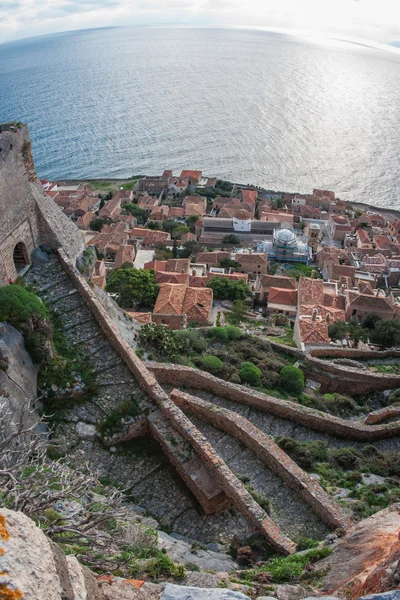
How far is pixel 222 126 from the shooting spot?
111 m

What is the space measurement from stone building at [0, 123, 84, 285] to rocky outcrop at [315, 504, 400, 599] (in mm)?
11652

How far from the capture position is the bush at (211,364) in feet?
58.5

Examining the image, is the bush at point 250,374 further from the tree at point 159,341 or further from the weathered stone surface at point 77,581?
the weathered stone surface at point 77,581

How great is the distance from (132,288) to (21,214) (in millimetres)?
19804

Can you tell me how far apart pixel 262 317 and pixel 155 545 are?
28139 mm

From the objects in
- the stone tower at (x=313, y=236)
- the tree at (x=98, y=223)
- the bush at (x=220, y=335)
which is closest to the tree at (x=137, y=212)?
the tree at (x=98, y=223)

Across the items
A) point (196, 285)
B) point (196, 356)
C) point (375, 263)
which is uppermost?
point (196, 356)

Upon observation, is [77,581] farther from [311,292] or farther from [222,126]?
[222,126]

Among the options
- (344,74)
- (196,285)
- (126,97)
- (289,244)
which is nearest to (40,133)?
(126,97)

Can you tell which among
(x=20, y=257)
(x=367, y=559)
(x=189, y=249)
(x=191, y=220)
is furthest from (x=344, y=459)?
(x=191, y=220)

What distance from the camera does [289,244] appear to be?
53938 mm

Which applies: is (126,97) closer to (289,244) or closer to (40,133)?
(40,133)

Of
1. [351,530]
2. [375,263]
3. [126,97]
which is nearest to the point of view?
[351,530]

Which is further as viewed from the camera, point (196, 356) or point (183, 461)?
point (196, 356)
